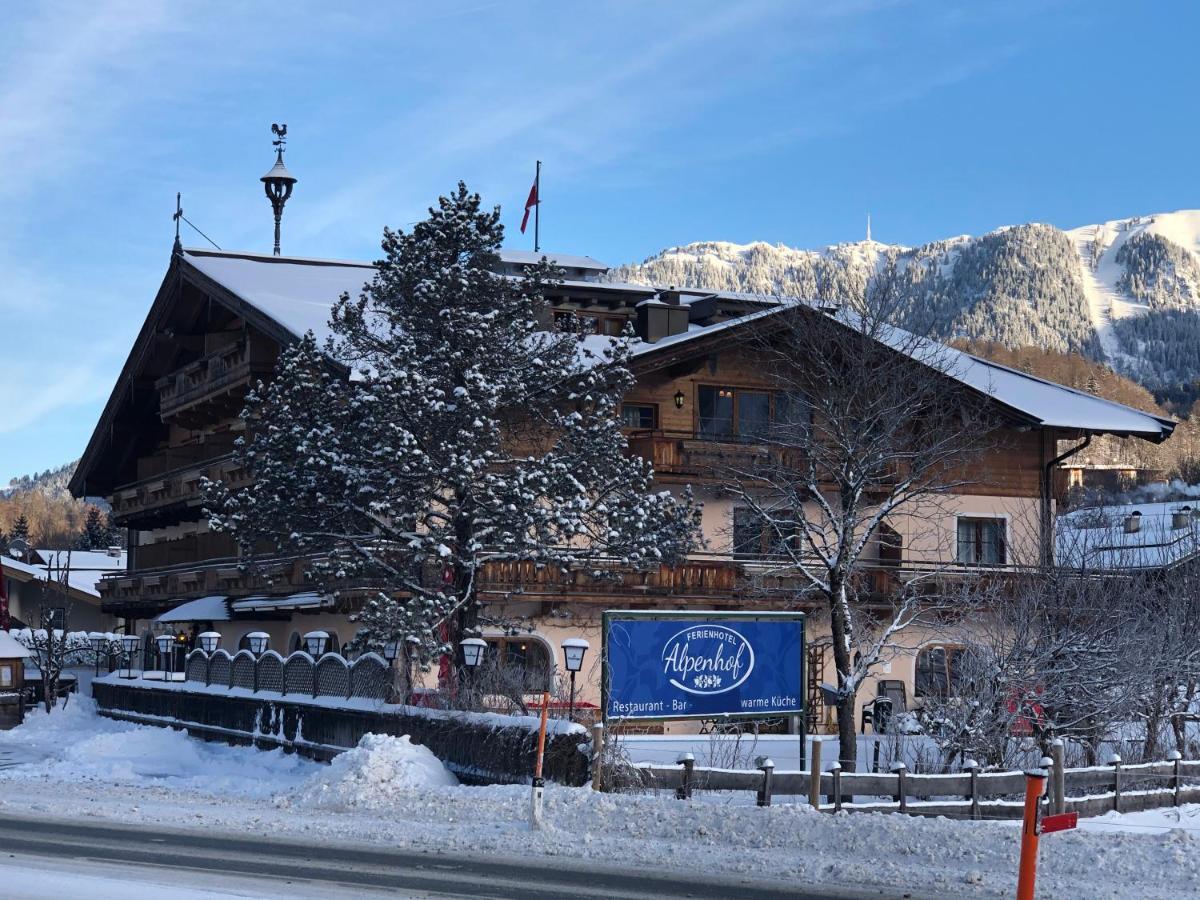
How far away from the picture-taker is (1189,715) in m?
28.3

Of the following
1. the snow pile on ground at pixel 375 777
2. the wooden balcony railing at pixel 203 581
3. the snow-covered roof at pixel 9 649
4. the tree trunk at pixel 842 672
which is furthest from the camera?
the snow-covered roof at pixel 9 649

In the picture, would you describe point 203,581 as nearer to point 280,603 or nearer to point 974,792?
point 280,603

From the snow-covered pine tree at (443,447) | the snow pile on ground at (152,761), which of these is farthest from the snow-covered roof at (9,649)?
the snow-covered pine tree at (443,447)

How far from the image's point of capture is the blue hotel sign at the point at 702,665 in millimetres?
21219

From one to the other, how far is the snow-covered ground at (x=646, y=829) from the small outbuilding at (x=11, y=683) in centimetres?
1384

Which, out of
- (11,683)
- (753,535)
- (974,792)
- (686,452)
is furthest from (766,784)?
(11,683)

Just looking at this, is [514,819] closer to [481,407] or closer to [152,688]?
[481,407]

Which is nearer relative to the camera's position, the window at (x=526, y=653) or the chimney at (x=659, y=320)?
the window at (x=526, y=653)

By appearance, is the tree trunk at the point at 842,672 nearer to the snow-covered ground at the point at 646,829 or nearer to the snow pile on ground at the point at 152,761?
the snow-covered ground at the point at 646,829

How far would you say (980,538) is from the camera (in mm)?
41156

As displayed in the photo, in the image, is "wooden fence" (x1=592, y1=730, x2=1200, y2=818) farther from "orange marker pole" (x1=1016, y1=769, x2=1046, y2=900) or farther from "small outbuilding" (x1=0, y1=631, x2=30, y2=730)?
"small outbuilding" (x1=0, y1=631, x2=30, y2=730)

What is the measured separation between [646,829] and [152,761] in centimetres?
1525

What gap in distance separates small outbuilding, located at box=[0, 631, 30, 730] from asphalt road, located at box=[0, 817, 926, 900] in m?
21.9

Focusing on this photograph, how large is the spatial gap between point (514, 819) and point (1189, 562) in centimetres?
1839
